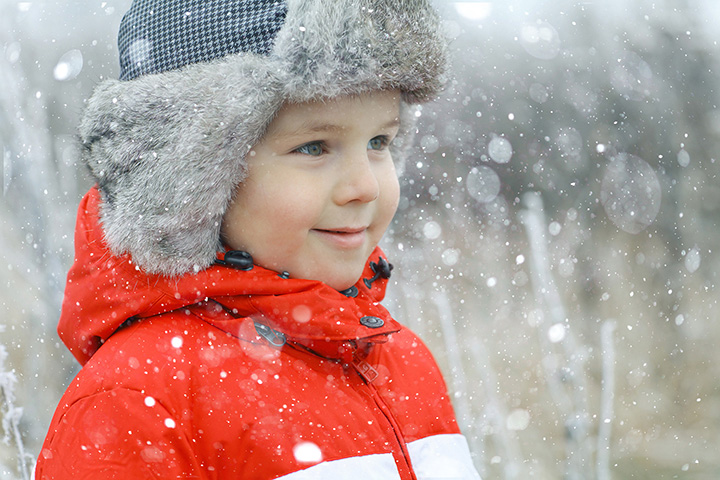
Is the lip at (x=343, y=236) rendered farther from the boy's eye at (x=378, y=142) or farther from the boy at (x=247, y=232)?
the boy's eye at (x=378, y=142)

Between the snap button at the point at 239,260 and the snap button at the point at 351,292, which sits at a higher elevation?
the snap button at the point at 351,292

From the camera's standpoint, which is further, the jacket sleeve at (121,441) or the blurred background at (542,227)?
the blurred background at (542,227)

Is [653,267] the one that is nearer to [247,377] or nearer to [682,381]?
[682,381]

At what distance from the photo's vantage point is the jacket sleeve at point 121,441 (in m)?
0.65

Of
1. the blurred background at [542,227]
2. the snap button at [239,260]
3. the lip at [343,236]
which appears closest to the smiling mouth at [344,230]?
the lip at [343,236]

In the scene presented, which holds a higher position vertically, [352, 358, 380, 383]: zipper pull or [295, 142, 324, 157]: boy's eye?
[295, 142, 324, 157]: boy's eye

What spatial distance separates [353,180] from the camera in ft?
2.58

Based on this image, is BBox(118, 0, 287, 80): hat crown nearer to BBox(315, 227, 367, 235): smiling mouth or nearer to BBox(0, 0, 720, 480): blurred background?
BBox(315, 227, 367, 235): smiling mouth

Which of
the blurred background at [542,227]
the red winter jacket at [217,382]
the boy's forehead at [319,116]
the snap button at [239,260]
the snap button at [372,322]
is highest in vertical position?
the blurred background at [542,227]

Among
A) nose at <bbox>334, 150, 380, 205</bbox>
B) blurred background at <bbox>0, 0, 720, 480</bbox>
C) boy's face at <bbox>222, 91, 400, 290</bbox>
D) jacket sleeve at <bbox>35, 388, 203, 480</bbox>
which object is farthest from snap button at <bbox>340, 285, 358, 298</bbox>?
blurred background at <bbox>0, 0, 720, 480</bbox>

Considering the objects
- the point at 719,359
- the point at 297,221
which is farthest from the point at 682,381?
the point at 297,221

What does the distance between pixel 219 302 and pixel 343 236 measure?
0.20 meters

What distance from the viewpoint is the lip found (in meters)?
0.82

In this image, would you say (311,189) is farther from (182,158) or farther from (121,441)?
(121,441)
